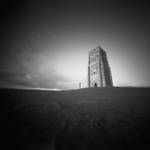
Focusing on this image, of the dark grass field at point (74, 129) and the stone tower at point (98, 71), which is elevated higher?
the stone tower at point (98, 71)

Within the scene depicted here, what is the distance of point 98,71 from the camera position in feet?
87.3

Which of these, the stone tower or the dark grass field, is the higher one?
the stone tower

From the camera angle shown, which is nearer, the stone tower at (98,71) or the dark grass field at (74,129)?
Answer: the dark grass field at (74,129)

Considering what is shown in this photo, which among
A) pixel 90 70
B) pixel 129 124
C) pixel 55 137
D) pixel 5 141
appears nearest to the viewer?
pixel 5 141

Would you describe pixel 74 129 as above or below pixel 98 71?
below

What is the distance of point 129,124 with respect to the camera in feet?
19.3

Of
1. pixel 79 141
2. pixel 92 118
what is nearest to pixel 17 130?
pixel 79 141

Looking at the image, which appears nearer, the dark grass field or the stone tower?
the dark grass field

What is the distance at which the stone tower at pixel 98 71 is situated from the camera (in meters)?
25.2

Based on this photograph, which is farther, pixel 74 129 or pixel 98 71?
pixel 98 71

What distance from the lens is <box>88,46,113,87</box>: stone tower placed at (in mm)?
25178

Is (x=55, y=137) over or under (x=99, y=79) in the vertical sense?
under

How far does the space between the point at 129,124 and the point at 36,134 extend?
726 centimetres

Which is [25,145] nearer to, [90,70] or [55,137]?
[55,137]
